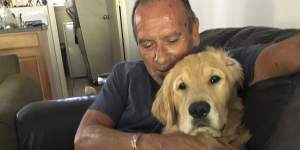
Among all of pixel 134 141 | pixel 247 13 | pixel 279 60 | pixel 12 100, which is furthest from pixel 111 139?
pixel 247 13

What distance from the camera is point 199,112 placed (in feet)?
3.22

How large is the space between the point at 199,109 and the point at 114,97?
1.50 ft

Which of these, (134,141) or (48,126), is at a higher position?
(134,141)

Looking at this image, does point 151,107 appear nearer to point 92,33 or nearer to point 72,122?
point 72,122

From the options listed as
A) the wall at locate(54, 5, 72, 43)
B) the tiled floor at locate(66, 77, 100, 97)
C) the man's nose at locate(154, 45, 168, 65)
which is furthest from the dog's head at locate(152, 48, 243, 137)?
the wall at locate(54, 5, 72, 43)

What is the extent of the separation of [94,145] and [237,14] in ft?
3.96

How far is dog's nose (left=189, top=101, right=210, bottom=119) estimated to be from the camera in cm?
97

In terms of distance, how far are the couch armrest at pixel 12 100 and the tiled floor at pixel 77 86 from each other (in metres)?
2.47

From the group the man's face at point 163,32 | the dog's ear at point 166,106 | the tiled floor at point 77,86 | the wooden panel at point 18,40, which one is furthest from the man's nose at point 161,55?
the tiled floor at point 77,86

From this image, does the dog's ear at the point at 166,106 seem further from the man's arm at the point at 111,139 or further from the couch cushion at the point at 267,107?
the couch cushion at the point at 267,107

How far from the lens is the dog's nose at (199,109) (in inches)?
38.3

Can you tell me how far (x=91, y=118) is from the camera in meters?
1.31

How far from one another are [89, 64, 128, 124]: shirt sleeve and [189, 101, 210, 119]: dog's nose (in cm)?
42

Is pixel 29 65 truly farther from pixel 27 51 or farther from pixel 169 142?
pixel 169 142
